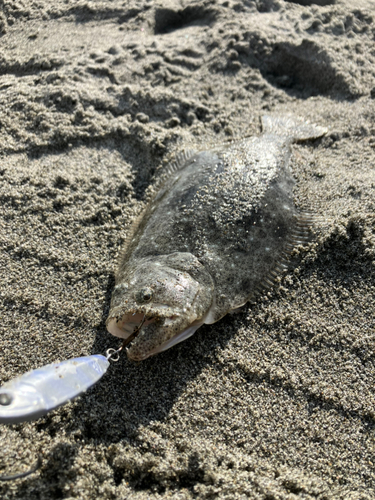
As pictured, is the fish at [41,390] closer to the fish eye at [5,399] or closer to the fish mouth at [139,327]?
the fish eye at [5,399]

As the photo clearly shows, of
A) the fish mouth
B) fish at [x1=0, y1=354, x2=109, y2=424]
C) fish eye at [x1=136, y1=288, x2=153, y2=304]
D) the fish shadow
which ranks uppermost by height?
fish at [x1=0, y1=354, x2=109, y2=424]

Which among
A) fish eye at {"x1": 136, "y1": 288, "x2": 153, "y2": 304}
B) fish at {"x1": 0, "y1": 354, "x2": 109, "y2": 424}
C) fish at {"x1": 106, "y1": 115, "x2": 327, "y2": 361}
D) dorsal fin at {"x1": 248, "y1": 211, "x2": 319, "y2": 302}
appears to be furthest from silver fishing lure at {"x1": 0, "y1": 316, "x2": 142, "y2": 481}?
dorsal fin at {"x1": 248, "y1": 211, "x2": 319, "y2": 302}

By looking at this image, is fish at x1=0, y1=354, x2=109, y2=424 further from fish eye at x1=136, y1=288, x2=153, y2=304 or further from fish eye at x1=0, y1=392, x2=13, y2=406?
fish eye at x1=136, y1=288, x2=153, y2=304

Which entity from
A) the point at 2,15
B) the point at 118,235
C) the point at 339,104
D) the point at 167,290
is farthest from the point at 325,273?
the point at 2,15

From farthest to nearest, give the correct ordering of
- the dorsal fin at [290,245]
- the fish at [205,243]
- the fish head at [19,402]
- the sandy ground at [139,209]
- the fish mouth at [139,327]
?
the dorsal fin at [290,245]
the fish at [205,243]
the fish mouth at [139,327]
the sandy ground at [139,209]
the fish head at [19,402]

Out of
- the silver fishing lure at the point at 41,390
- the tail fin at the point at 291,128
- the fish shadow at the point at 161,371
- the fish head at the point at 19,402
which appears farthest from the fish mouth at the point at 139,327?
the tail fin at the point at 291,128

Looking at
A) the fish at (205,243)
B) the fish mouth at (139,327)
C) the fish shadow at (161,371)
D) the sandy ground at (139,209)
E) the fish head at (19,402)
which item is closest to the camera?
the fish head at (19,402)
